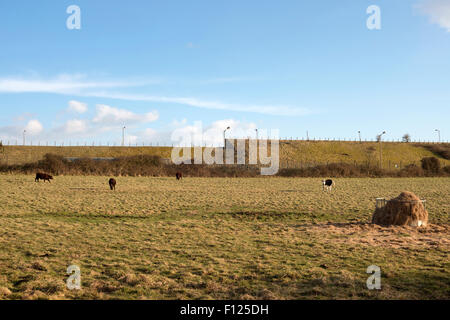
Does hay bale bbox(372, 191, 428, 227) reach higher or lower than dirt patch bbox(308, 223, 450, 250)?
higher

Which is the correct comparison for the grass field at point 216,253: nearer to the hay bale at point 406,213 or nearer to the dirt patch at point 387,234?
the dirt patch at point 387,234

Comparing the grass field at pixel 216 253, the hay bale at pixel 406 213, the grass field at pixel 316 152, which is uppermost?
the grass field at pixel 316 152

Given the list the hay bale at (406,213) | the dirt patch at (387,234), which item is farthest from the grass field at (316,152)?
the dirt patch at (387,234)

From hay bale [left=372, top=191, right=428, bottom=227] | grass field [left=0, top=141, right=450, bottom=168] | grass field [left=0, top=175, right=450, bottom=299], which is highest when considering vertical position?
grass field [left=0, top=141, right=450, bottom=168]

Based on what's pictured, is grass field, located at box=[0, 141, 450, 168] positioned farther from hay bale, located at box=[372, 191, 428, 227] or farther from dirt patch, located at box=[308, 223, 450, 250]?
dirt patch, located at box=[308, 223, 450, 250]

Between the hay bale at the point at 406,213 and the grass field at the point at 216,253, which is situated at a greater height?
the hay bale at the point at 406,213

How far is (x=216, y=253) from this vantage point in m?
11.0

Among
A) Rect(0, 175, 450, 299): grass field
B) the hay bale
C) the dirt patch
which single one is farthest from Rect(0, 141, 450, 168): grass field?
the dirt patch

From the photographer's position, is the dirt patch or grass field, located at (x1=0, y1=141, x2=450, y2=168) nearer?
the dirt patch

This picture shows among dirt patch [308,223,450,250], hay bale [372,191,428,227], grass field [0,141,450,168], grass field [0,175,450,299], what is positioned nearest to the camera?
grass field [0,175,450,299]

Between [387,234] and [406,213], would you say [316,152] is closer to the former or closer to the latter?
[406,213]

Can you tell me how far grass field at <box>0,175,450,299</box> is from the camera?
7.73 meters

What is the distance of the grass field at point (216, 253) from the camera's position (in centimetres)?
773

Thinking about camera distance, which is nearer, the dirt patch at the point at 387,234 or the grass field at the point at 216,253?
the grass field at the point at 216,253
